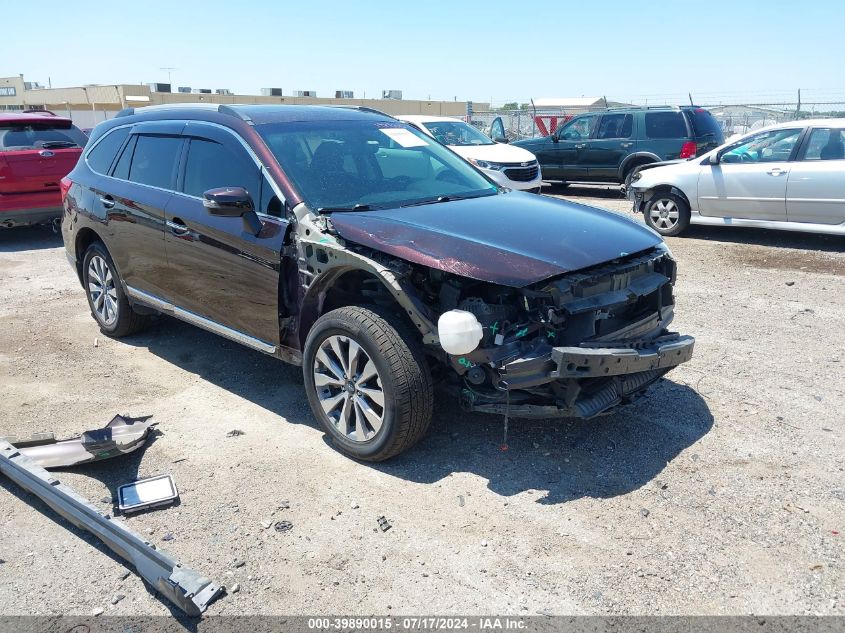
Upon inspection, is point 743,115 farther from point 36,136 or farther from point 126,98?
point 126,98

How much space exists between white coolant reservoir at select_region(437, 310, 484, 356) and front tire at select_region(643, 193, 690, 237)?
7.99 meters

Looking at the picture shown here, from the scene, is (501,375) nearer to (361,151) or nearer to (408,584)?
(408,584)

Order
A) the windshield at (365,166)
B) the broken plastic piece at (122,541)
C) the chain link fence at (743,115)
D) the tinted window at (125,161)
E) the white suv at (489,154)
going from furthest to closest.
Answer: the chain link fence at (743,115)
the white suv at (489,154)
the tinted window at (125,161)
the windshield at (365,166)
the broken plastic piece at (122,541)

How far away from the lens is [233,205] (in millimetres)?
4266

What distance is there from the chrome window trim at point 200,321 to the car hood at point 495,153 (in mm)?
8371

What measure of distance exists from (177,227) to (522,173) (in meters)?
9.08

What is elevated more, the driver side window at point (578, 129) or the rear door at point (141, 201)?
the driver side window at point (578, 129)

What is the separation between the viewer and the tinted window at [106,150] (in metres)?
5.88

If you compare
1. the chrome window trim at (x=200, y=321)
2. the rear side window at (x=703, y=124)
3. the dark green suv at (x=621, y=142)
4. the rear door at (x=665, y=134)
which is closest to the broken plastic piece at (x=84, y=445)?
the chrome window trim at (x=200, y=321)

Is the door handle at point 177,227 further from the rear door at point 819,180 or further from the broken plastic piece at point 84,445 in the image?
the rear door at point 819,180

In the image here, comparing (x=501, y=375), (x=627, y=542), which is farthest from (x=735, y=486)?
(x=501, y=375)

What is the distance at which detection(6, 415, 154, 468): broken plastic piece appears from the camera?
4020 mm

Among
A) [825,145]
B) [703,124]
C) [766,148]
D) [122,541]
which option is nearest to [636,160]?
[703,124]

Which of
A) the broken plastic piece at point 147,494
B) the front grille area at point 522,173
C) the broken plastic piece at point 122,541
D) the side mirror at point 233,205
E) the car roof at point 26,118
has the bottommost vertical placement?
the broken plastic piece at point 147,494
